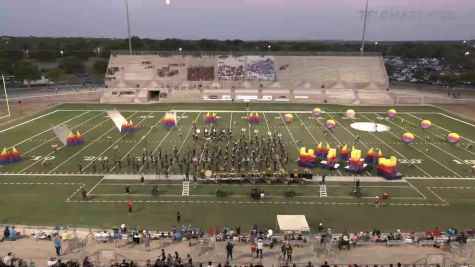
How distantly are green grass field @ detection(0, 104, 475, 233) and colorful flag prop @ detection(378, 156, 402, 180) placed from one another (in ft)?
2.22

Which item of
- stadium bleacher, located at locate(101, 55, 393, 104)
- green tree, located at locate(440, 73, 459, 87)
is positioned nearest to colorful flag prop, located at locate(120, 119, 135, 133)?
stadium bleacher, located at locate(101, 55, 393, 104)

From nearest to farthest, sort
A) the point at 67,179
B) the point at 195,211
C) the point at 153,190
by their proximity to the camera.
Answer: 1. the point at 195,211
2. the point at 153,190
3. the point at 67,179

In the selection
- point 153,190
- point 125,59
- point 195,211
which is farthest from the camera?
point 125,59

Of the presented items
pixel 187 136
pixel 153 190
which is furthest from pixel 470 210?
pixel 187 136

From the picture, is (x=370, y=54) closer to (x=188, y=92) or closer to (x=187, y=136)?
(x=188, y=92)

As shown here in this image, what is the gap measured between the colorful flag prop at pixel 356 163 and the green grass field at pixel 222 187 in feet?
2.02

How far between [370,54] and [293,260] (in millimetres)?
64163

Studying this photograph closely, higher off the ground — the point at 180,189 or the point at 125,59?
the point at 125,59

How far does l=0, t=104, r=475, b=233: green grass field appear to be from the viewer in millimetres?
21219

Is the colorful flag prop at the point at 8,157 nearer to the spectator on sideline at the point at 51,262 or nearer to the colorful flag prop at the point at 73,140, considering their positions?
the colorful flag prop at the point at 73,140

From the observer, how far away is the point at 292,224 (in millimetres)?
18594

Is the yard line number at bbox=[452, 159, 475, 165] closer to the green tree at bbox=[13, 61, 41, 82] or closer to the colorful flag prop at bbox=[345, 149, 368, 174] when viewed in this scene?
the colorful flag prop at bbox=[345, 149, 368, 174]

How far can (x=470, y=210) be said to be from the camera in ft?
73.8

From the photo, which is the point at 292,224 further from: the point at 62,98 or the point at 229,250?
the point at 62,98
